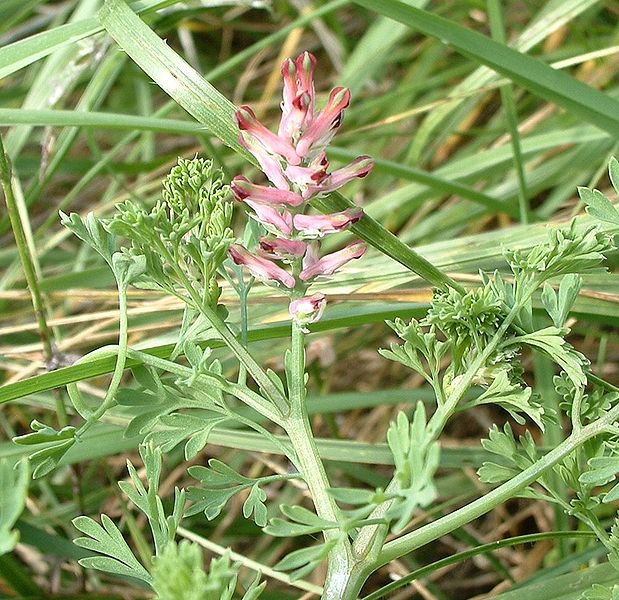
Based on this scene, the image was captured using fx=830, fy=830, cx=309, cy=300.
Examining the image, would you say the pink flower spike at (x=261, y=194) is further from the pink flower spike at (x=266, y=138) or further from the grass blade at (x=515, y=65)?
the grass blade at (x=515, y=65)

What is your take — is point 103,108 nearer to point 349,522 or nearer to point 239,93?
point 239,93

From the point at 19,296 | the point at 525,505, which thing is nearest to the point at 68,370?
the point at 19,296

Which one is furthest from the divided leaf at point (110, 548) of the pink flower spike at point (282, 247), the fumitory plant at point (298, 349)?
the pink flower spike at point (282, 247)

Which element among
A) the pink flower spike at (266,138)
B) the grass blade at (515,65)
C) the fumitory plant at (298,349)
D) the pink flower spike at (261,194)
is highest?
the grass blade at (515,65)

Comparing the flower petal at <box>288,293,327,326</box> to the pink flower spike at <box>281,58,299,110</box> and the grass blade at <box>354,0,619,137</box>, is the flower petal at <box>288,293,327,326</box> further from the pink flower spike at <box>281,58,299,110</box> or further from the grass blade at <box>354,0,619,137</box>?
the grass blade at <box>354,0,619,137</box>

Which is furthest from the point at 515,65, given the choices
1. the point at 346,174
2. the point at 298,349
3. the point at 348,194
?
the point at 348,194

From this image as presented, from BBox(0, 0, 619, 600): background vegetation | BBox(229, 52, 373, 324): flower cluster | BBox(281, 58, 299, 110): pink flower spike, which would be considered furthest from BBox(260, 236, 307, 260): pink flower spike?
BBox(0, 0, 619, 600): background vegetation

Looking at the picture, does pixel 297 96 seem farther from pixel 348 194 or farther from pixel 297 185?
pixel 348 194
